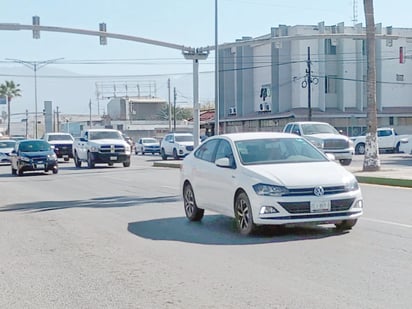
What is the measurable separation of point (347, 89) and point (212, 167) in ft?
182

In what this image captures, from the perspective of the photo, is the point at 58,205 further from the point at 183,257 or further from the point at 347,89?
the point at 347,89

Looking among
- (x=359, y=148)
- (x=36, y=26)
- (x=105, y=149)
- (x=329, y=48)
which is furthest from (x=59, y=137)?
(x=329, y=48)

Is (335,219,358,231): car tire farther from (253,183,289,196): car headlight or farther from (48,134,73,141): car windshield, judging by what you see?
(48,134,73,141): car windshield

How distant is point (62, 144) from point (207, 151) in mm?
33654

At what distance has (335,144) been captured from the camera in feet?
104

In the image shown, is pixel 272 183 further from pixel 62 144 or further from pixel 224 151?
pixel 62 144

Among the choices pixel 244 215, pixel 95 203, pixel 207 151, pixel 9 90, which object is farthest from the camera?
pixel 9 90

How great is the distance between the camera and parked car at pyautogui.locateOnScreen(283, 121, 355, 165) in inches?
1236

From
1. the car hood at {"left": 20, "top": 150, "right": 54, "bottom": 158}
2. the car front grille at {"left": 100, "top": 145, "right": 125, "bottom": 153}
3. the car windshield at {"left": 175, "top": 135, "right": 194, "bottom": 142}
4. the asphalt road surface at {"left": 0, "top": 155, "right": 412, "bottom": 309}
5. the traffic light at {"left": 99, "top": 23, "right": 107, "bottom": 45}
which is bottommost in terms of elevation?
the asphalt road surface at {"left": 0, "top": 155, "right": 412, "bottom": 309}

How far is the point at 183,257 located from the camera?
1015 centimetres

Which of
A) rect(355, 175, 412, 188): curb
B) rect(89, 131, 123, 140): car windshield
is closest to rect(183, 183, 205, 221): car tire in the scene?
rect(355, 175, 412, 188): curb

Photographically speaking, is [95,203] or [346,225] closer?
[346,225]

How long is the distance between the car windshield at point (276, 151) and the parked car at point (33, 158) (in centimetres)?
2142

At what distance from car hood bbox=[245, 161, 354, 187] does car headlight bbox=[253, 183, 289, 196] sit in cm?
7
